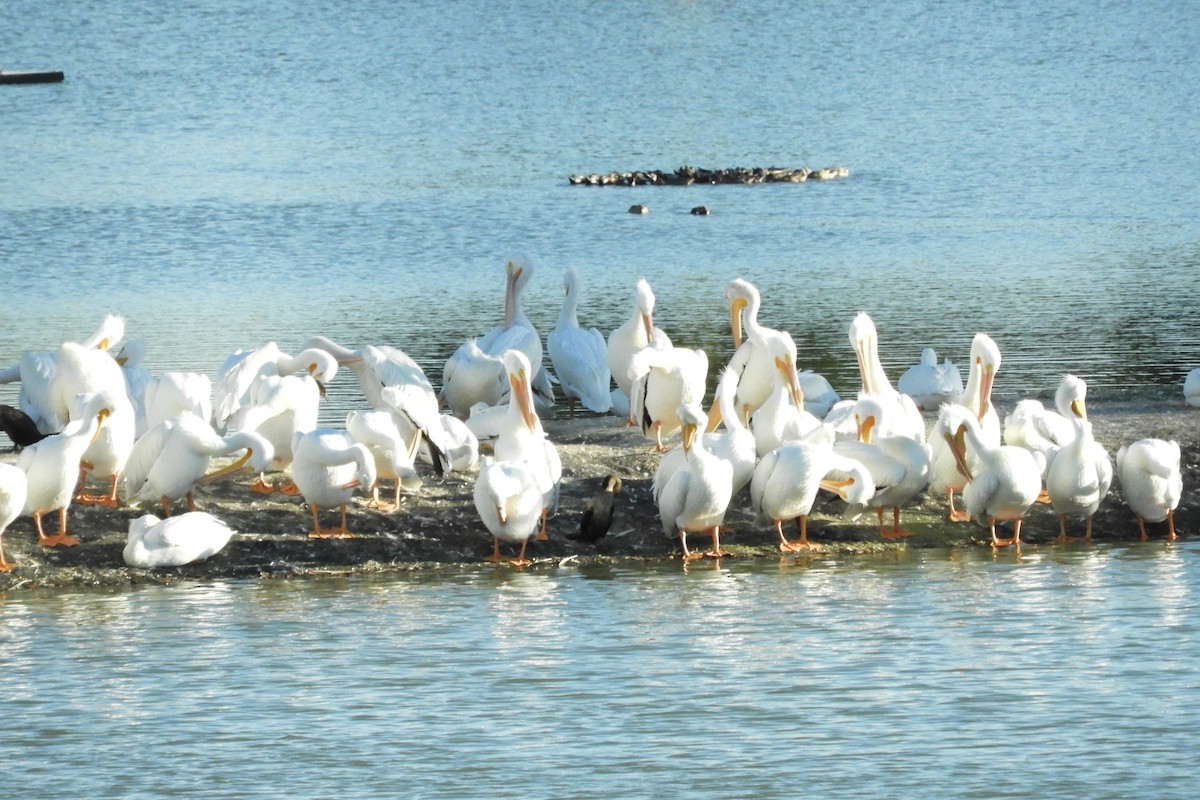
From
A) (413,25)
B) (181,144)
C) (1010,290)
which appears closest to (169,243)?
(1010,290)

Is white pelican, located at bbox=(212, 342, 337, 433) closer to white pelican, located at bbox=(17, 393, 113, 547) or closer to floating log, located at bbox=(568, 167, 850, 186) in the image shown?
white pelican, located at bbox=(17, 393, 113, 547)

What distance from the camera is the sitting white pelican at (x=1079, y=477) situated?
33.6 feet

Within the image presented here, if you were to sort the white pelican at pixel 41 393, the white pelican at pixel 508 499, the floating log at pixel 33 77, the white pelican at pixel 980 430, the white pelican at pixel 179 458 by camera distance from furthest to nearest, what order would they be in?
the floating log at pixel 33 77 < the white pelican at pixel 41 393 < the white pelican at pixel 980 430 < the white pelican at pixel 179 458 < the white pelican at pixel 508 499

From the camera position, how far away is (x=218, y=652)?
28.6 feet

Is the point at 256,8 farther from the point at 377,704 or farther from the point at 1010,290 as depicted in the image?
the point at 377,704

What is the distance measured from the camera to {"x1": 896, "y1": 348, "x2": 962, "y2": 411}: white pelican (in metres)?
13.0

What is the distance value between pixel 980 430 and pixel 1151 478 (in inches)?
A: 34.0

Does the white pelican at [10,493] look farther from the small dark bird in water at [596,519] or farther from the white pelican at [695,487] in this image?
the white pelican at [695,487]

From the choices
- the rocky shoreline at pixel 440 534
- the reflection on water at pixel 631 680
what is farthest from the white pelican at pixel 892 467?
the reflection on water at pixel 631 680

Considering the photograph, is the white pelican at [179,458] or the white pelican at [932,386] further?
the white pelican at [932,386]

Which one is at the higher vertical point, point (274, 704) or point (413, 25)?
point (413, 25)

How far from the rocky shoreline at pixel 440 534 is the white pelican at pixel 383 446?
11cm

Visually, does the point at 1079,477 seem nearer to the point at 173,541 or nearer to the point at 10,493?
the point at 173,541

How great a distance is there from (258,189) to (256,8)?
143 feet
